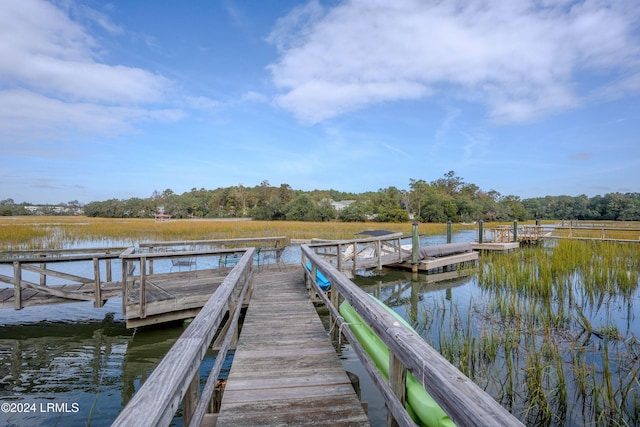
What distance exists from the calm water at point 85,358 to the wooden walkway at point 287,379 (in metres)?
1.15

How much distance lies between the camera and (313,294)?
7.24 meters

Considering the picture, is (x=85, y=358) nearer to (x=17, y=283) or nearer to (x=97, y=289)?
(x=97, y=289)

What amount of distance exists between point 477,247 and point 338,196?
242 feet

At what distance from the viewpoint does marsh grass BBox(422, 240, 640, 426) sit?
151 inches

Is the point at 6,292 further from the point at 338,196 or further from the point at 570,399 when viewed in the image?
the point at 338,196

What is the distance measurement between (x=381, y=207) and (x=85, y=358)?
48.9 meters

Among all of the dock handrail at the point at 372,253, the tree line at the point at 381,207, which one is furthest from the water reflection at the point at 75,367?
the tree line at the point at 381,207

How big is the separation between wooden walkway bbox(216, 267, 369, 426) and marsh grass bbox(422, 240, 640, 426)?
233cm

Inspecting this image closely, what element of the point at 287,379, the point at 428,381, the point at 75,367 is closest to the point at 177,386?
the point at 428,381

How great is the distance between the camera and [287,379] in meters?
2.91

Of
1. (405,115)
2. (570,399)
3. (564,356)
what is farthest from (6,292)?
(405,115)

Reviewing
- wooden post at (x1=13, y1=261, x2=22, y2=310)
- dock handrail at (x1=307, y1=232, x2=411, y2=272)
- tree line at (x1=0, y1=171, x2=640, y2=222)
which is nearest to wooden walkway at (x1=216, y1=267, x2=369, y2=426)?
wooden post at (x1=13, y1=261, x2=22, y2=310)

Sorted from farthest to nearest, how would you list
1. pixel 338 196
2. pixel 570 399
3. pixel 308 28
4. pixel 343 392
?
pixel 338 196 → pixel 308 28 → pixel 570 399 → pixel 343 392

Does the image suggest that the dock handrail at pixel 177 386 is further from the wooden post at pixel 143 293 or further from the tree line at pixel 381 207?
the tree line at pixel 381 207
